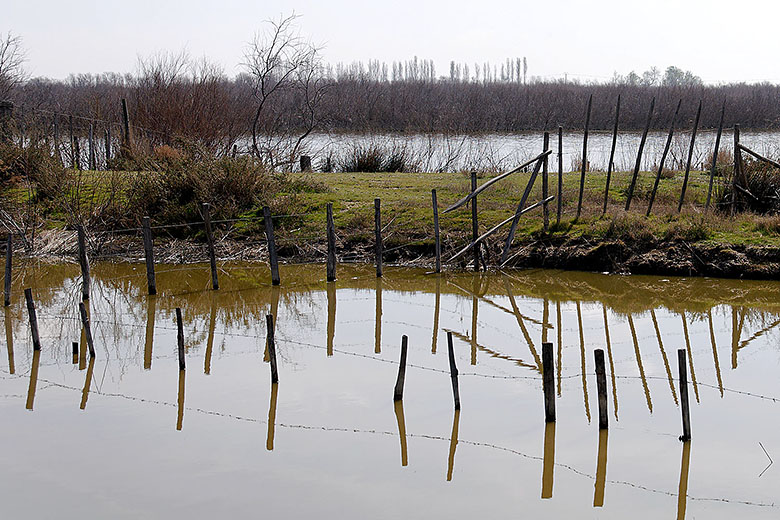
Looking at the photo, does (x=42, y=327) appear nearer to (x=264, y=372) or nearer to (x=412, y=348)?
(x=264, y=372)

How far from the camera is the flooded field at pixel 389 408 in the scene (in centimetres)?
609

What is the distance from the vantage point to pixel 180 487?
627 cm

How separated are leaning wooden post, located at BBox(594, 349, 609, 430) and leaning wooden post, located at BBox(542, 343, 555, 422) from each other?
0.34 m

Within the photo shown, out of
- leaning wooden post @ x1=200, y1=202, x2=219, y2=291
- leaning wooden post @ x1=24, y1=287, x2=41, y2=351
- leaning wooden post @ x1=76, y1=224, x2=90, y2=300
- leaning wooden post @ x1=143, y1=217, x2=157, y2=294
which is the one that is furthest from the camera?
leaning wooden post @ x1=200, y1=202, x2=219, y2=291

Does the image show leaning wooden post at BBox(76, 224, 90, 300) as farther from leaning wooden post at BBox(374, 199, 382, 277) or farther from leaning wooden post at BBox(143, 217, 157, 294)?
leaning wooden post at BBox(374, 199, 382, 277)

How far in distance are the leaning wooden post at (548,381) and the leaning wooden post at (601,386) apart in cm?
34

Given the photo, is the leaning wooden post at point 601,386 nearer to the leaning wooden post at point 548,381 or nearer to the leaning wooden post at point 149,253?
the leaning wooden post at point 548,381

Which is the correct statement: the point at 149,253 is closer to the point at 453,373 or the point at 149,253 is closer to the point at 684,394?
the point at 453,373

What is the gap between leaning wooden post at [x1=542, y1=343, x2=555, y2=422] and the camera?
644cm

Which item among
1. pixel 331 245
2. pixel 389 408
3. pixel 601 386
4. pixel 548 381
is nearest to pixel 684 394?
pixel 601 386

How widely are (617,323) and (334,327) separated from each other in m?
3.62

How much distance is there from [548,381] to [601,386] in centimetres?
40

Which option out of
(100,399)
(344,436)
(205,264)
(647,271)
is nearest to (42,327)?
(100,399)

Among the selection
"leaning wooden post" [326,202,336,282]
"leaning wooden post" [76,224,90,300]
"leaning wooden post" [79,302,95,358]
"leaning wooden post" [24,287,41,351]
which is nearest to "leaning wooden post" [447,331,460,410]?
"leaning wooden post" [79,302,95,358]
